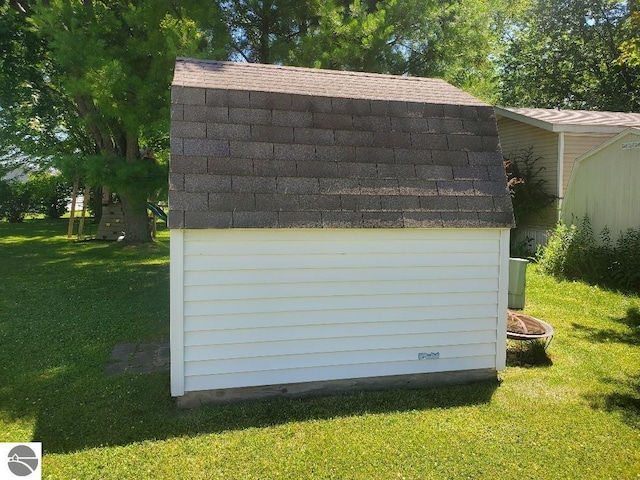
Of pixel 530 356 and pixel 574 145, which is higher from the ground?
pixel 574 145

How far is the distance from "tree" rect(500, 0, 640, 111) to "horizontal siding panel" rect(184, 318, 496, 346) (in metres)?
22.6

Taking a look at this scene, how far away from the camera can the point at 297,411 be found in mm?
3922

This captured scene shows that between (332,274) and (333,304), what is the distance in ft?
0.89

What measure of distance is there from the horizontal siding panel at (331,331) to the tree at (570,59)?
22638 mm

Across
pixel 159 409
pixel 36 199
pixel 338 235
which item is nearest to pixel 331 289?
pixel 338 235

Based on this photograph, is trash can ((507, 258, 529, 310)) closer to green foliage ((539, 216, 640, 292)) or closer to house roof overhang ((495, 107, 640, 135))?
green foliage ((539, 216, 640, 292))

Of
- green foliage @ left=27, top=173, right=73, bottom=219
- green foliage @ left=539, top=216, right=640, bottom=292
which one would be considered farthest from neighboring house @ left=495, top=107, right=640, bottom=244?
green foliage @ left=27, top=173, right=73, bottom=219

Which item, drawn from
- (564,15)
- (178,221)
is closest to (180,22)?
(178,221)

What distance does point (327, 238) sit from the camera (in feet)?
13.4

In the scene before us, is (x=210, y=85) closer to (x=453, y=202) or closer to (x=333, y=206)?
(x=333, y=206)

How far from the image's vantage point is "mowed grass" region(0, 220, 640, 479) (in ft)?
10.5

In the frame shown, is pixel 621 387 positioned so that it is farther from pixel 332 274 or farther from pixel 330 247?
pixel 330 247

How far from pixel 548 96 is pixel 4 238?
25544mm

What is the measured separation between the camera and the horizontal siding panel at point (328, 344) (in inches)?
156
